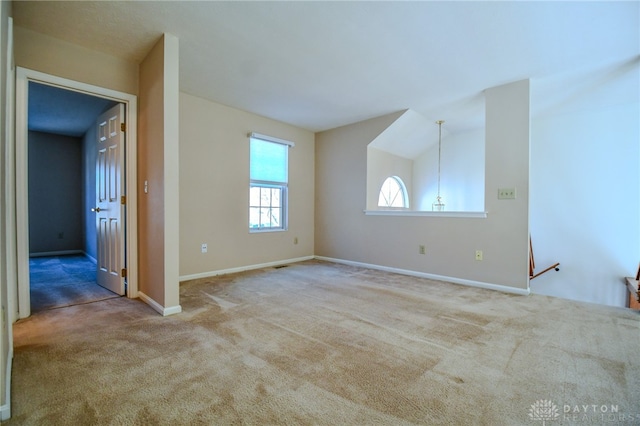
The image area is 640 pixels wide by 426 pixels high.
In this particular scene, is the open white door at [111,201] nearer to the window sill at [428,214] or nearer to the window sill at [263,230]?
the window sill at [263,230]

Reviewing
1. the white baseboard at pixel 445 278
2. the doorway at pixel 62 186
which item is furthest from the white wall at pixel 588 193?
the doorway at pixel 62 186

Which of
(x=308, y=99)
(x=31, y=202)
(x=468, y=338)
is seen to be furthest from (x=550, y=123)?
(x=31, y=202)

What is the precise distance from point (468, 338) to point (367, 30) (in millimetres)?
2484

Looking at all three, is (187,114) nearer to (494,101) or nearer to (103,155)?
(103,155)

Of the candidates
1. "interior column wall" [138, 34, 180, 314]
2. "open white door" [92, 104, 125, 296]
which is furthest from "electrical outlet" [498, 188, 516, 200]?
"open white door" [92, 104, 125, 296]

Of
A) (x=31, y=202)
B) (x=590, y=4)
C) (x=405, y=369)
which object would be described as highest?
(x=590, y=4)

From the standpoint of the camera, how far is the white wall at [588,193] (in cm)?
381

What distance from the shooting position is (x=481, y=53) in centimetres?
262

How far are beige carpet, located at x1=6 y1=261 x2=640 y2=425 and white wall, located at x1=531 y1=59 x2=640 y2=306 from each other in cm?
188

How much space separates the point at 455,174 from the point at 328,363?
4.77 m

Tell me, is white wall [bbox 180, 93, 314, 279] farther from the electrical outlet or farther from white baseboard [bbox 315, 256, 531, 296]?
the electrical outlet

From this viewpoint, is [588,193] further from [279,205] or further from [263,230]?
[263,230]

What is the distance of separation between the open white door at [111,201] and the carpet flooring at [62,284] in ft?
0.55

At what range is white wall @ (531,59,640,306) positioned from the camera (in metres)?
3.81
